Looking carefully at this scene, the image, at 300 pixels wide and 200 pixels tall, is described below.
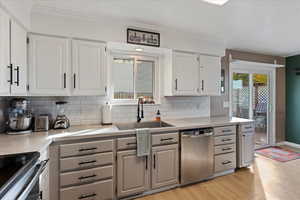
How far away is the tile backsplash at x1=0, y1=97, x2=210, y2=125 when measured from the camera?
2.25 meters

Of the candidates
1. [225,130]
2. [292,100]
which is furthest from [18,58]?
[292,100]

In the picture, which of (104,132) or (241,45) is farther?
(241,45)

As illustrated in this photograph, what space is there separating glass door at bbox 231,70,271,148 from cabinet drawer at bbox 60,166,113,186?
10.6 ft

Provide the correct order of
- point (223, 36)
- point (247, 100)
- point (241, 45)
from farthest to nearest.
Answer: point (247, 100)
point (241, 45)
point (223, 36)

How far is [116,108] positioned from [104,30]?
1.21 metres

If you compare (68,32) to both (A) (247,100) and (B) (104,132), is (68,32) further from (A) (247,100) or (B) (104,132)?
(A) (247,100)

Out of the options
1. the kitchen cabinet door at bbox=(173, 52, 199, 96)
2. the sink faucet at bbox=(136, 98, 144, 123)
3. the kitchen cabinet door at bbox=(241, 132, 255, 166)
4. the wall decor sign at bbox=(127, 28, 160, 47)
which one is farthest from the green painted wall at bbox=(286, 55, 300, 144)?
the sink faucet at bbox=(136, 98, 144, 123)

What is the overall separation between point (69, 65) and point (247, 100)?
411cm

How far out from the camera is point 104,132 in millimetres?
1943

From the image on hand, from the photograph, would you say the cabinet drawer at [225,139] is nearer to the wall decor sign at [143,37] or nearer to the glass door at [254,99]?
the glass door at [254,99]

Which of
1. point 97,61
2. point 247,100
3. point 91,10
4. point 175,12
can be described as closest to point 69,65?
point 97,61

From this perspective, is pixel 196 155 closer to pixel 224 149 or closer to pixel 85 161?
pixel 224 149

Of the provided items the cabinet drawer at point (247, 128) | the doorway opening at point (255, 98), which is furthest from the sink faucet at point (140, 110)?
the doorway opening at point (255, 98)

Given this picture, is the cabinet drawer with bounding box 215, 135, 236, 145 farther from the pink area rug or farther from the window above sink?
the pink area rug
